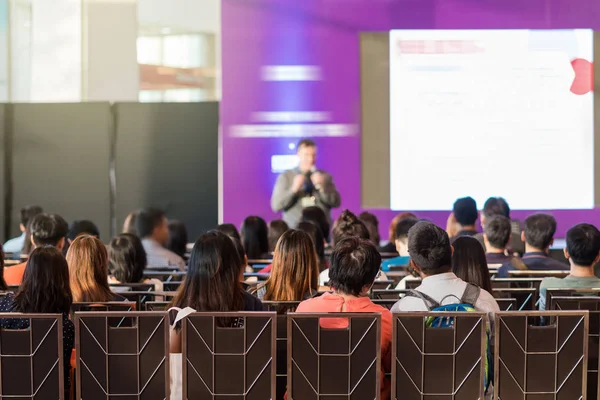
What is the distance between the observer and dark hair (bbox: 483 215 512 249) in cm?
564

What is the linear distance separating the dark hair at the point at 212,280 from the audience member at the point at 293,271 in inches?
23.8

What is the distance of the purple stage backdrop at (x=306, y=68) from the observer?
9.56 m

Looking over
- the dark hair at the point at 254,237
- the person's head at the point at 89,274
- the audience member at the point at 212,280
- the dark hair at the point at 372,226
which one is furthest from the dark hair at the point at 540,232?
the person's head at the point at 89,274

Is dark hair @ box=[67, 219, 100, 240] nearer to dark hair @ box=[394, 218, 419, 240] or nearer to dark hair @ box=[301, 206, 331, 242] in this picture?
dark hair @ box=[301, 206, 331, 242]

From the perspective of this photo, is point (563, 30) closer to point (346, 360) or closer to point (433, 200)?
point (433, 200)

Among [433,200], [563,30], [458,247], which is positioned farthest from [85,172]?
[458,247]

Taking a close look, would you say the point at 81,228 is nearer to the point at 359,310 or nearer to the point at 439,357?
the point at 359,310

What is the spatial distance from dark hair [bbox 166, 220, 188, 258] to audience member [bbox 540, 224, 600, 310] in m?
3.36

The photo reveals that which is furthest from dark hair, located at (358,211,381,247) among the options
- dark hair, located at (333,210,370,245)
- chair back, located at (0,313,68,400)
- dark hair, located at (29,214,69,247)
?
chair back, located at (0,313,68,400)

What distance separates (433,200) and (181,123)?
3.01m

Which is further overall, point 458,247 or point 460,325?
point 458,247

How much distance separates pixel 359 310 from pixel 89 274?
57.2 inches

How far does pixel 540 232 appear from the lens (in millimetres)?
5441

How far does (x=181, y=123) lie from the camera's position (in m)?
9.66
